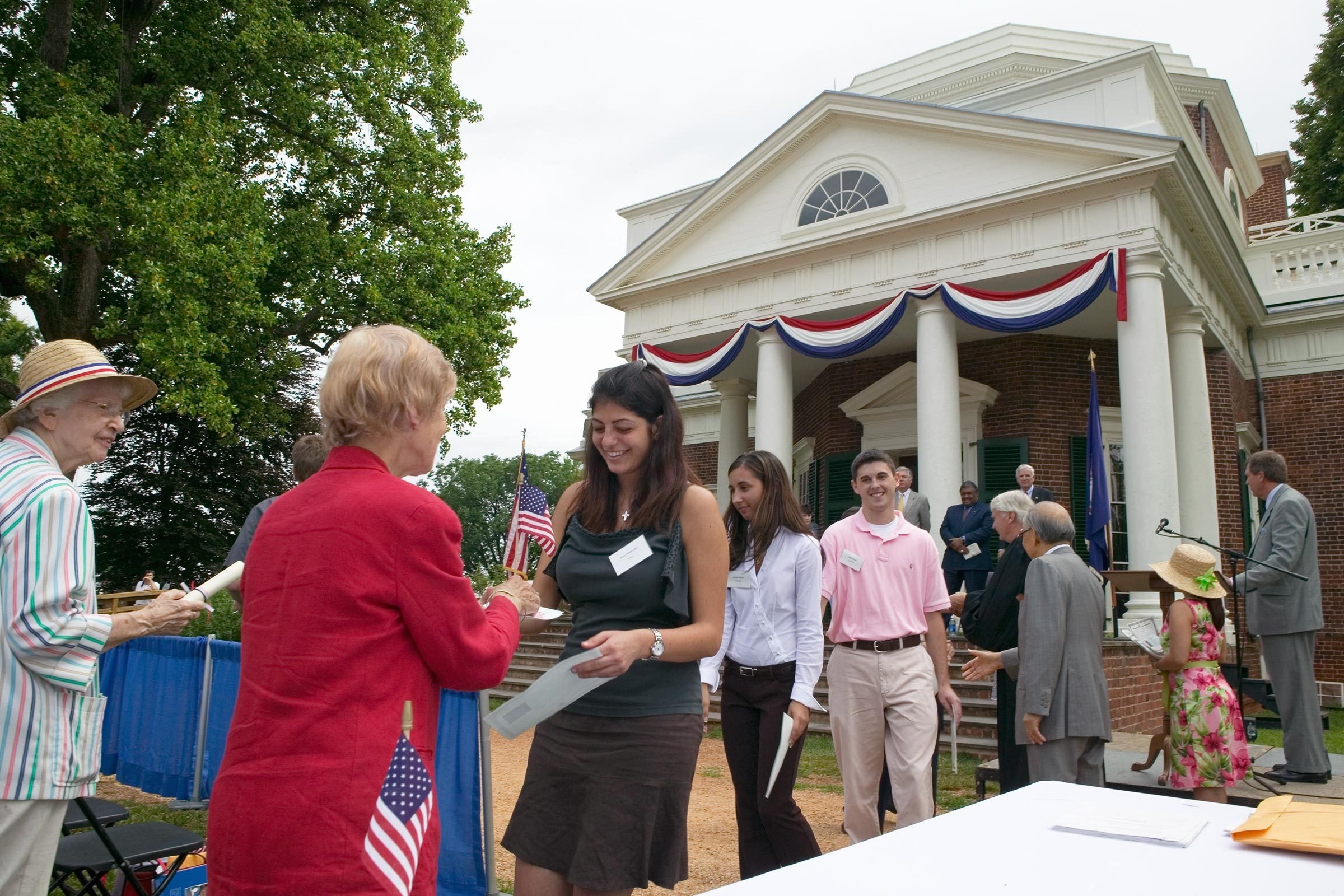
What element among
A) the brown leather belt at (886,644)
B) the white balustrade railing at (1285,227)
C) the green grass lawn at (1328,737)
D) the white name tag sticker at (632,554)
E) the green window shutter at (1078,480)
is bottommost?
the green grass lawn at (1328,737)

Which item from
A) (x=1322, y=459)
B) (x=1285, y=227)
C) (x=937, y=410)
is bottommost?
(x=1322, y=459)

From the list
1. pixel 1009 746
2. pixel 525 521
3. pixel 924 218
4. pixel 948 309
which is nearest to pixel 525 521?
pixel 525 521

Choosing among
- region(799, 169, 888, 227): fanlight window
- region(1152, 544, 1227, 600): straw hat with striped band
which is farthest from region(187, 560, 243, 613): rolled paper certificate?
region(799, 169, 888, 227): fanlight window

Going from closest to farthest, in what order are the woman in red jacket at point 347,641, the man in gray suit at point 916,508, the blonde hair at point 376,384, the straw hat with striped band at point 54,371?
the woman in red jacket at point 347,641 < the blonde hair at point 376,384 < the straw hat with striped band at point 54,371 < the man in gray suit at point 916,508

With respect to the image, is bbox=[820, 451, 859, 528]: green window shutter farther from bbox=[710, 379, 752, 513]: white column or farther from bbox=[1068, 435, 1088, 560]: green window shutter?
bbox=[1068, 435, 1088, 560]: green window shutter

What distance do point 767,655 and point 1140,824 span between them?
8.69ft

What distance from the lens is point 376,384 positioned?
1892mm

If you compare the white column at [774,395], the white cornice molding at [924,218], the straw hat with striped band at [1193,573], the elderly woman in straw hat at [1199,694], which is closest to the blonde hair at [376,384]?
the straw hat with striped band at [1193,573]

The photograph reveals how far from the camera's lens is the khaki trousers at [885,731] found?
4613 mm

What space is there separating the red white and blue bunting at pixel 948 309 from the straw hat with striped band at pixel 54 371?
11293mm

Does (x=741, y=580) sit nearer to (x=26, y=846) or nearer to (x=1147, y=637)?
(x=26, y=846)

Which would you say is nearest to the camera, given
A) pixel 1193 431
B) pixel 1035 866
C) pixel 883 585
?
pixel 1035 866

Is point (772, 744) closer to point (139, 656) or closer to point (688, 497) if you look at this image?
point (688, 497)

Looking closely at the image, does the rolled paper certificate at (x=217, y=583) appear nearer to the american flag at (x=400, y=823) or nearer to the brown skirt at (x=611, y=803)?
the brown skirt at (x=611, y=803)
